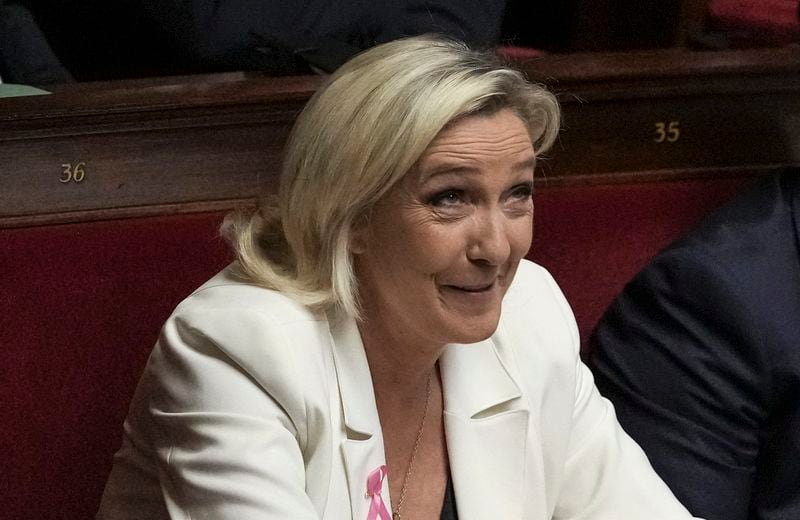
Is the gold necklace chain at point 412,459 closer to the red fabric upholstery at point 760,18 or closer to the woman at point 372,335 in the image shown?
the woman at point 372,335

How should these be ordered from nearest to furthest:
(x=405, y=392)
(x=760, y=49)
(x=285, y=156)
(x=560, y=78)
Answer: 1. (x=285, y=156)
2. (x=405, y=392)
3. (x=560, y=78)
4. (x=760, y=49)

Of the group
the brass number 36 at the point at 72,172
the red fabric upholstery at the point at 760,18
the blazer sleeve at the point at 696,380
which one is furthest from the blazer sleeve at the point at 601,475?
the red fabric upholstery at the point at 760,18

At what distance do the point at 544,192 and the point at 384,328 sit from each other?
51cm

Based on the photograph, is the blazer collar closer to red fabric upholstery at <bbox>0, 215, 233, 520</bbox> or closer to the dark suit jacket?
the dark suit jacket

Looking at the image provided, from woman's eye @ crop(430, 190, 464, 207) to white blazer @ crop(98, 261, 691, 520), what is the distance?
173 mm

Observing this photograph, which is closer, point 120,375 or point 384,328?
point 384,328

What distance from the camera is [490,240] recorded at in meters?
1.26

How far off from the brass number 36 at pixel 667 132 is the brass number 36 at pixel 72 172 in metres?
0.84

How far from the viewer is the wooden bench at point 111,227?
1.52 meters

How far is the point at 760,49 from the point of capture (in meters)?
1.87

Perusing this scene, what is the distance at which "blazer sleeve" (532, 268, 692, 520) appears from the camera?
147cm

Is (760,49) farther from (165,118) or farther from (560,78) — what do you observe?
(165,118)

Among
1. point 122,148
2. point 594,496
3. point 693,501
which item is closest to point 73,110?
point 122,148

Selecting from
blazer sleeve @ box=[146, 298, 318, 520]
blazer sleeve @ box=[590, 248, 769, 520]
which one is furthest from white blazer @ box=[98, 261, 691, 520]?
blazer sleeve @ box=[590, 248, 769, 520]
